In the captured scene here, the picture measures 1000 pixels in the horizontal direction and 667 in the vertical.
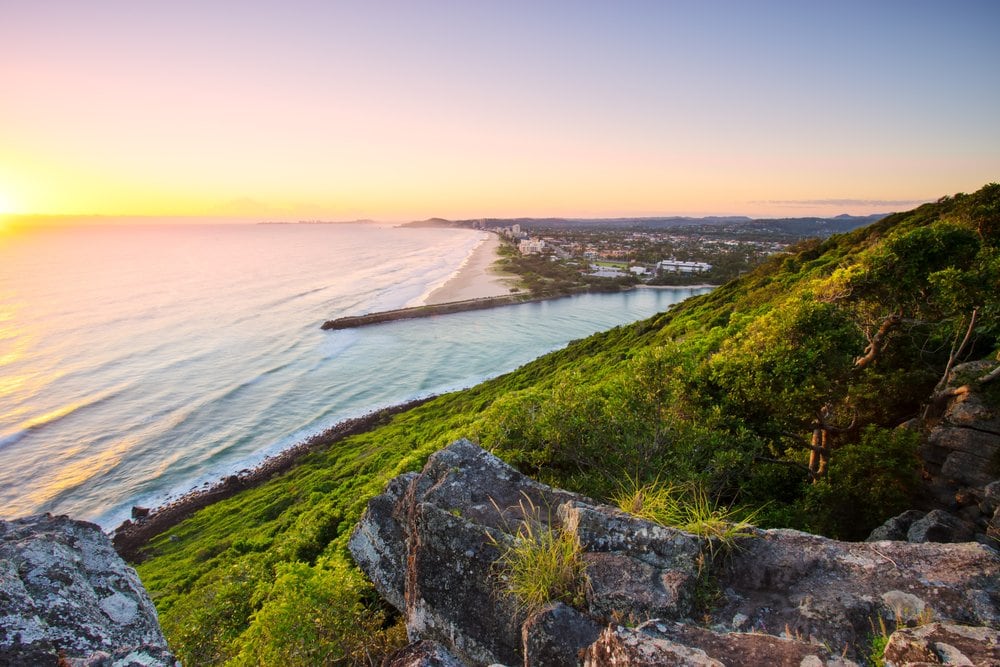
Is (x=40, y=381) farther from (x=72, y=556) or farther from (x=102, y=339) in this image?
(x=72, y=556)

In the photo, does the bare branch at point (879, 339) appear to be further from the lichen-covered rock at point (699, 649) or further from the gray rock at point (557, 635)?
the gray rock at point (557, 635)

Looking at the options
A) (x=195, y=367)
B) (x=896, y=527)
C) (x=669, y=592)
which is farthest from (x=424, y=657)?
(x=195, y=367)

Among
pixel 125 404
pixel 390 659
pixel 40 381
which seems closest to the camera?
pixel 390 659

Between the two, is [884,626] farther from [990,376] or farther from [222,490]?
[222,490]

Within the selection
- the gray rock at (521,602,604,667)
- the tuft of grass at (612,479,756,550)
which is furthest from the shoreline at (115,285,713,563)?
the tuft of grass at (612,479,756,550)

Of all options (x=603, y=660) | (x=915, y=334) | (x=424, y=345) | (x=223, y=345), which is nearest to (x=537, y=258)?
(x=424, y=345)

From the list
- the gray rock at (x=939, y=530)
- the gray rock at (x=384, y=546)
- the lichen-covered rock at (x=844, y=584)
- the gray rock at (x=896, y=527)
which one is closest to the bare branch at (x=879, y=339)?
the gray rock at (x=896, y=527)

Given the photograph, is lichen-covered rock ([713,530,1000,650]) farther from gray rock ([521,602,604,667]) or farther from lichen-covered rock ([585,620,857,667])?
gray rock ([521,602,604,667])
